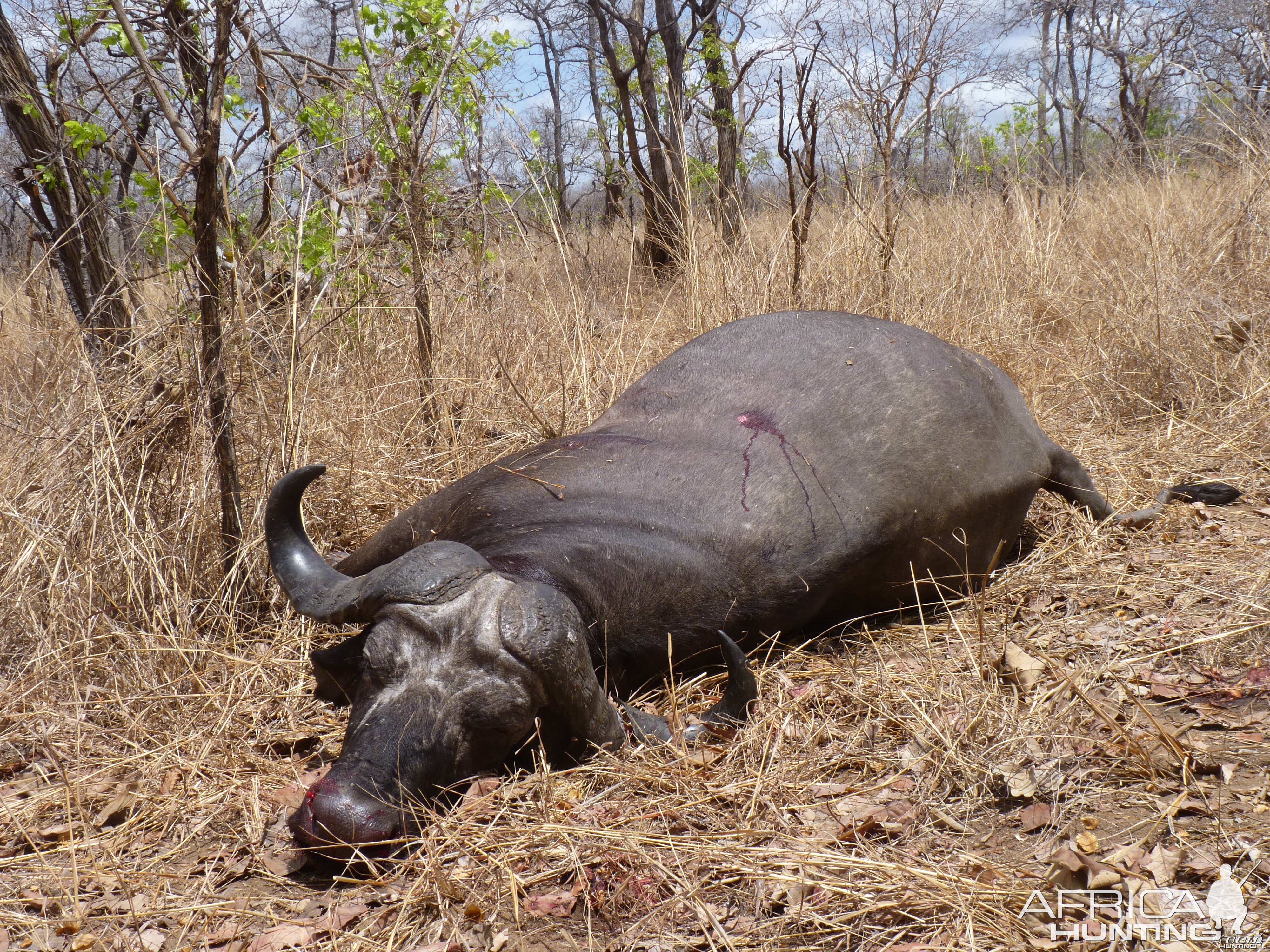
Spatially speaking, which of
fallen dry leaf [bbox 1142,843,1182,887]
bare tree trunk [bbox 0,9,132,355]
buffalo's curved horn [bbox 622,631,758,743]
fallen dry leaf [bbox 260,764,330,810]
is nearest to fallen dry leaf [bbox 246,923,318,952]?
fallen dry leaf [bbox 260,764,330,810]

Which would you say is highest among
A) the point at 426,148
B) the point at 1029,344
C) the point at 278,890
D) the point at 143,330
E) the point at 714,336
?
the point at 426,148

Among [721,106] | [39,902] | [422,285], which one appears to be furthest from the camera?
[721,106]

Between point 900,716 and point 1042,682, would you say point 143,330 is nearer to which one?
point 900,716

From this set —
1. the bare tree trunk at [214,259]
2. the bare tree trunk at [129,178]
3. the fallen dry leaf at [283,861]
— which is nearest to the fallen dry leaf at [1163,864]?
the fallen dry leaf at [283,861]

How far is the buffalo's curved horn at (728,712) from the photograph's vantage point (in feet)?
8.00

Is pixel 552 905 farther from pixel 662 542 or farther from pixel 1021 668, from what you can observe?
pixel 1021 668

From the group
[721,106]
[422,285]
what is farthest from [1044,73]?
[422,285]

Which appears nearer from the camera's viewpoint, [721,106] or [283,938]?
[283,938]

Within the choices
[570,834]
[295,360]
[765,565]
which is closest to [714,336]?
[765,565]

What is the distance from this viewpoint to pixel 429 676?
87.8 inches

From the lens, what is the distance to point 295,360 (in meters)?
3.56

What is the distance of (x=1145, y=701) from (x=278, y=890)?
2.12 metres

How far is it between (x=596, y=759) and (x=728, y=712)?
1.22 feet

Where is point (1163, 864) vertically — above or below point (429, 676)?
below
